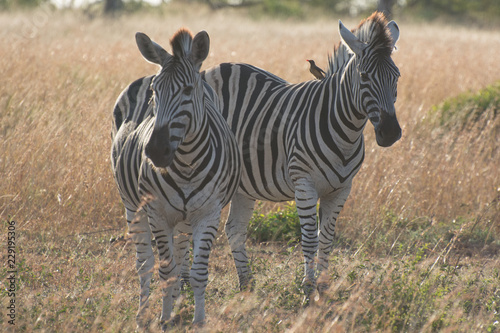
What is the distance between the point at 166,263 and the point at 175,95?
119cm

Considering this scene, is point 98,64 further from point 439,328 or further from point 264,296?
point 439,328

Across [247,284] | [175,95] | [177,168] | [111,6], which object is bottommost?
[247,284]

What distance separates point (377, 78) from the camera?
437 centimetres

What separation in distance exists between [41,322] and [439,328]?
9.18 feet

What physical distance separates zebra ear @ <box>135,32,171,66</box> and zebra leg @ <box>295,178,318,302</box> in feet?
5.25

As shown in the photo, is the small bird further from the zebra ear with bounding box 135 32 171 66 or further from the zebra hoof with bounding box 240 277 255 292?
the zebra ear with bounding box 135 32 171 66

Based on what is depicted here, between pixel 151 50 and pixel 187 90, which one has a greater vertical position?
pixel 151 50

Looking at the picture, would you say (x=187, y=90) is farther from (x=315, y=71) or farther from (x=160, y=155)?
(x=315, y=71)

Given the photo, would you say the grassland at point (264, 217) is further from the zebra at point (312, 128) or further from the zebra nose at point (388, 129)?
the zebra nose at point (388, 129)

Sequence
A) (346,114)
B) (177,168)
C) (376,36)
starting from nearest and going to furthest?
(177,168) → (376,36) → (346,114)

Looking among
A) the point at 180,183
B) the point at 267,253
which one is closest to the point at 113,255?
the point at 267,253

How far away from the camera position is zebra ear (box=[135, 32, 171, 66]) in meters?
3.81

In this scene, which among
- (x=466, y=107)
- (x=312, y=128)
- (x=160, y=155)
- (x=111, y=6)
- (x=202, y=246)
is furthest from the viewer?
(x=111, y=6)

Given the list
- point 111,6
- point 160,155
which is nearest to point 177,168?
point 160,155
